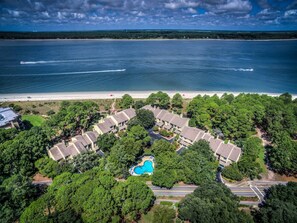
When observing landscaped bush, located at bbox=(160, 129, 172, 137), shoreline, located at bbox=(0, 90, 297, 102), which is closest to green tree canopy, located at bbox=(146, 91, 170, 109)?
landscaped bush, located at bbox=(160, 129, 172, 137)

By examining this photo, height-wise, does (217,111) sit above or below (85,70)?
above

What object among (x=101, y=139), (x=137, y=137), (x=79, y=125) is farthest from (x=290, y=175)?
(x=79, y=125)

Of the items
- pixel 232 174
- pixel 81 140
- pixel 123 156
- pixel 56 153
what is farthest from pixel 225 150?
pixel 56 153

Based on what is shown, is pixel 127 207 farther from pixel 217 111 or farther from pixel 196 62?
pixel 196 62

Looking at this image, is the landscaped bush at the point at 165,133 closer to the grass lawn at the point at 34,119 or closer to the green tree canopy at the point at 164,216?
the green tree canopy at the point at 164,216

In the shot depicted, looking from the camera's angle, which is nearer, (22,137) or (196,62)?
(22,137)

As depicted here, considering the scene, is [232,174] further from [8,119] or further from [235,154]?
[8,119]
